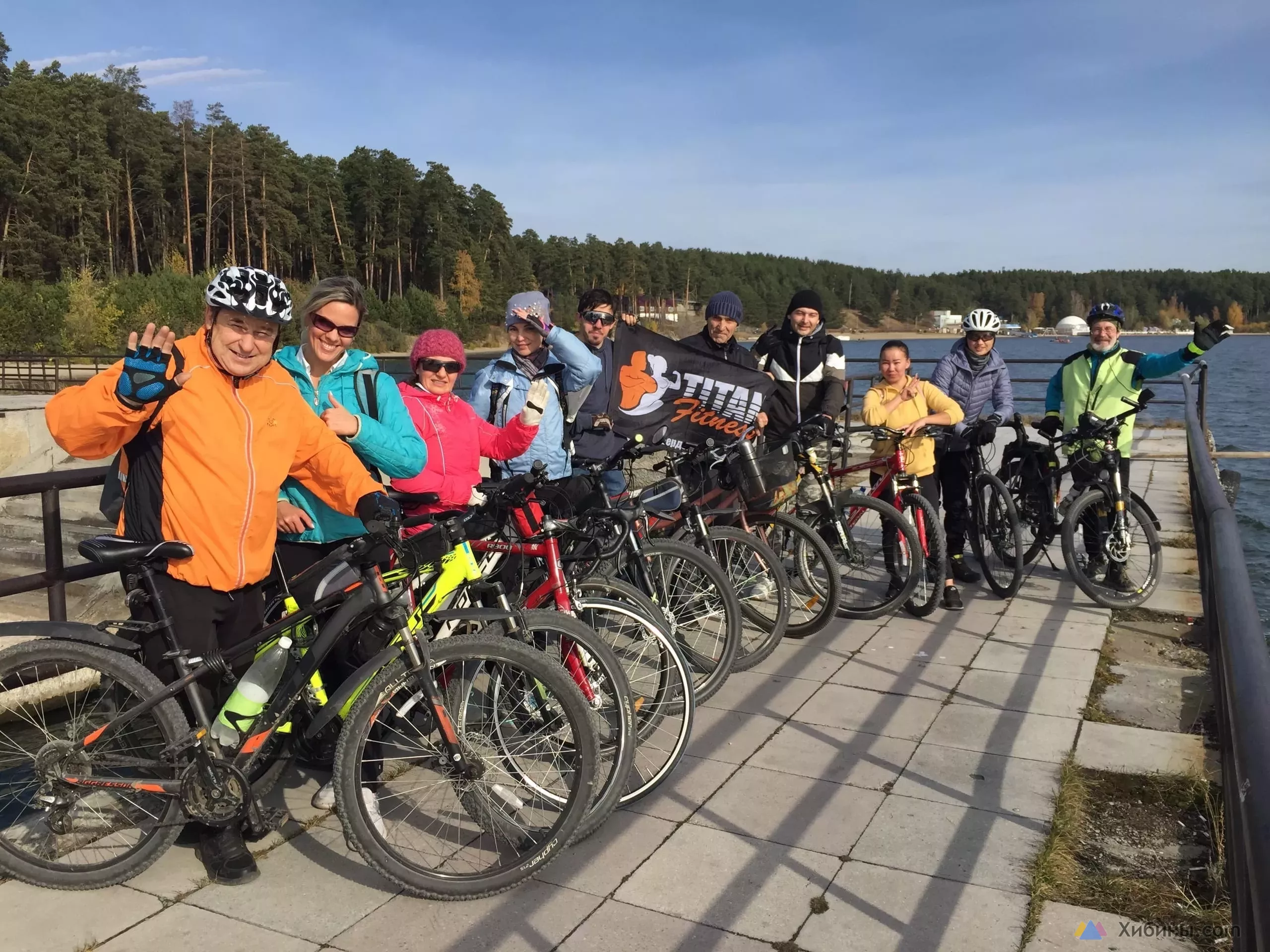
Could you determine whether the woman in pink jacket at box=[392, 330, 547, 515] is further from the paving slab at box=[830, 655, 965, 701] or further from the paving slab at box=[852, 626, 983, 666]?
the paving slab at box=[852, 626, 983, 666]

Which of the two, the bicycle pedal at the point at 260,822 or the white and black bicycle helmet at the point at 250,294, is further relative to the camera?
the bicycle pedal at the point at 260,822

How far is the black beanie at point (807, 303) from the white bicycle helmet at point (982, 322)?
3.09 ft

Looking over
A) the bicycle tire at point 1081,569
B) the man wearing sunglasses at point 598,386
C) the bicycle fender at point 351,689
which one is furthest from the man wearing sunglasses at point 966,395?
the bicycle fender at point 351,689

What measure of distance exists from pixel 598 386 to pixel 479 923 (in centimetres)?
328

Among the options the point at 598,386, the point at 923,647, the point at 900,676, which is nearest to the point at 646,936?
the point at 900,676

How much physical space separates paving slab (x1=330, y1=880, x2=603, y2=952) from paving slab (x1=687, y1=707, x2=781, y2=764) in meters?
1.07

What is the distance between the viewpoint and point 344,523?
141 inches

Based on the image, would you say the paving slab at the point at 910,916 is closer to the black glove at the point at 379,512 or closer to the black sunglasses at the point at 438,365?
the black glove at the point at 379,512

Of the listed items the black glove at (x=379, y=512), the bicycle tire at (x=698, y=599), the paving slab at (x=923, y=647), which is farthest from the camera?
the paving slab at (x=923, y=647)

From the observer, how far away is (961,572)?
267 inches

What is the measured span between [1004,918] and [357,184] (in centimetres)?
7703

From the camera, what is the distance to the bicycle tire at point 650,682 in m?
3.48

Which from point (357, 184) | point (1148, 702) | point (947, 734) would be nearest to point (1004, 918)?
point (947, 734)

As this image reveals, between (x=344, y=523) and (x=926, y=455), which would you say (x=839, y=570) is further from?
(x=344, y=523)
